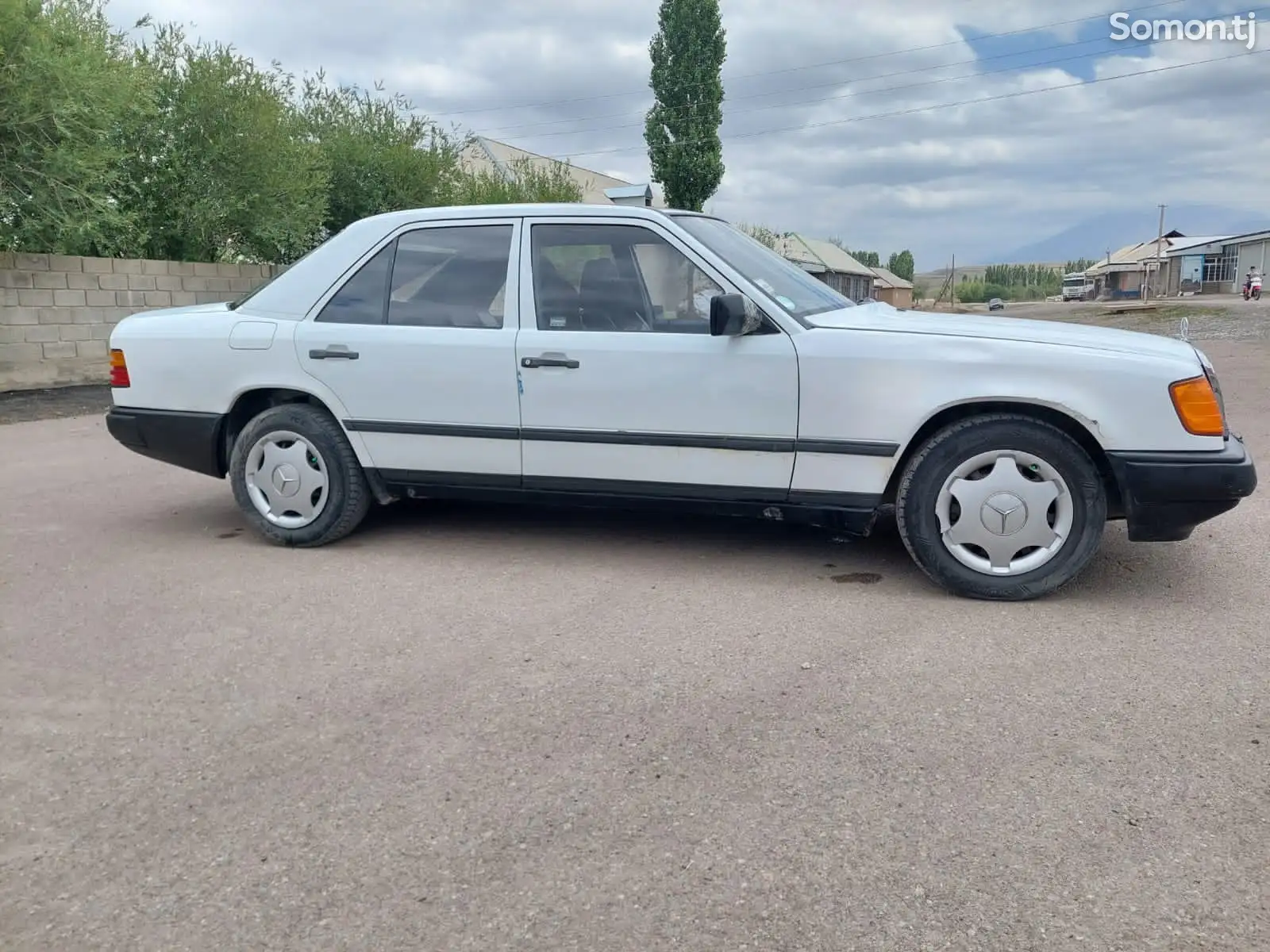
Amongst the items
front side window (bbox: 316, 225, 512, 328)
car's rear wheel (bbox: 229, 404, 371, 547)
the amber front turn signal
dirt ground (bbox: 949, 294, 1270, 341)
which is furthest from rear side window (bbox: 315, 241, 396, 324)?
dirt ground (bbox: 949, 294, 1270, 341)

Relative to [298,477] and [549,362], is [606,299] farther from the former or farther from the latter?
[298,477]

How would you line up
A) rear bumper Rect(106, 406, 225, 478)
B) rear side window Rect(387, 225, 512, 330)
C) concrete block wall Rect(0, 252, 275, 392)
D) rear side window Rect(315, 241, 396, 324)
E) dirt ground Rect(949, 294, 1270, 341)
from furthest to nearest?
dirt ground Rect(949, 294, 1270, 341)
concrete block wall Rect(0, 252, 275, 392)
rear bumper Rect(106, 406, 225, 478)
rear side window Rect(315, 241, 396, 324)
rear side window Rect(387, 225, 512, 330)

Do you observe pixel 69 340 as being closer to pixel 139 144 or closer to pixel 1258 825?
pixel 139 144

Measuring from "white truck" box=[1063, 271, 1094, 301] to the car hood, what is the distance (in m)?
92.9

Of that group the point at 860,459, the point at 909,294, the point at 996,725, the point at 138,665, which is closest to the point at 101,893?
the point at 138,665

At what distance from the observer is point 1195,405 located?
3.79 metres

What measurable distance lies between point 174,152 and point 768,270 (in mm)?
12318

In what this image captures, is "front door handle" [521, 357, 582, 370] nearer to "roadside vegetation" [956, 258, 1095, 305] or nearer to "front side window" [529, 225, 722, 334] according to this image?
"front side window" [529, 225, 722, 334]

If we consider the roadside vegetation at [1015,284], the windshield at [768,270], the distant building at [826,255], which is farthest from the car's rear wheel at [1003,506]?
the roadside vegetation at [1015,284]

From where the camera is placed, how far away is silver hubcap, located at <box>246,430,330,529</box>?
4875mm

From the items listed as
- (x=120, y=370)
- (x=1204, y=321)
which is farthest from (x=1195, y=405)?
(x=1204, y=321)

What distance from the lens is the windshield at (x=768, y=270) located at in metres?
4.36

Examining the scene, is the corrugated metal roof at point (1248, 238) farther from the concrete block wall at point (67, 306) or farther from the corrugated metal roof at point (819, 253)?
the concrete block wall at point (67, 306)

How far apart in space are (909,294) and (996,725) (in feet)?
326
